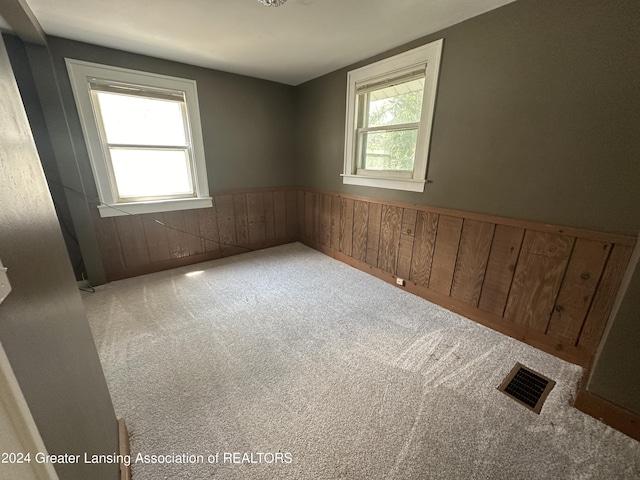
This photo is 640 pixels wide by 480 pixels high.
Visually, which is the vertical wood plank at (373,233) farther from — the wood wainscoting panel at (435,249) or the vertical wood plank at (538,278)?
the vertical wood plank at (538,278)

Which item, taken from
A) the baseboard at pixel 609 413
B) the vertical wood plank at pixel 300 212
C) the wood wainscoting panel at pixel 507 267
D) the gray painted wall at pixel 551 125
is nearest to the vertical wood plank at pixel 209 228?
the vertical wood plank at pixel 300 212

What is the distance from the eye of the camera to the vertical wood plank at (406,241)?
8.11ft

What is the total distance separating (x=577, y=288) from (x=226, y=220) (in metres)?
3.42

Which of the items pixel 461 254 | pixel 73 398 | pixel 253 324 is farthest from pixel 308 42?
pixel 73 398

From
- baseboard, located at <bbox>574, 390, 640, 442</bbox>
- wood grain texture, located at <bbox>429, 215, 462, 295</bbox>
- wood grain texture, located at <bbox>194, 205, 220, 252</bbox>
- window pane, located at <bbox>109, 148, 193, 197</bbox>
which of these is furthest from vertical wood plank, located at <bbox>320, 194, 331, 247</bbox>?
baseboard, located at <bbox>574, 390, 640, 442</bbox>

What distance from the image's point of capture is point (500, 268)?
1.94m

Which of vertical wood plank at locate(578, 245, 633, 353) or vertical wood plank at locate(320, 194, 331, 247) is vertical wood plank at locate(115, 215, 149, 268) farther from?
vertical wood plank at locate(578, 245, 633, 353)

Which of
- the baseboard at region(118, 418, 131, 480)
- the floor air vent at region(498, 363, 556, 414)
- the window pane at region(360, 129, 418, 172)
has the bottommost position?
the floor air vent at region(498, 363, 556, 414)

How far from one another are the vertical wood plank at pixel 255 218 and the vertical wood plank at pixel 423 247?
215cm

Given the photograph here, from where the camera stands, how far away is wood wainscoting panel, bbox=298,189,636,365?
5.10ft

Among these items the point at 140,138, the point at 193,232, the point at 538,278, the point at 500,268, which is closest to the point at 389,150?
the point at 500,268

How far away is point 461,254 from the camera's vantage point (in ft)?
7.04

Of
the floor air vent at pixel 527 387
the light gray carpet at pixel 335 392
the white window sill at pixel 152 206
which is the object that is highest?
the white window sill at pixel 152 206

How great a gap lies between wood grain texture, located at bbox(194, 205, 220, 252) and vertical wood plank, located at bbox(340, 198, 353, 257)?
5.34 ft
